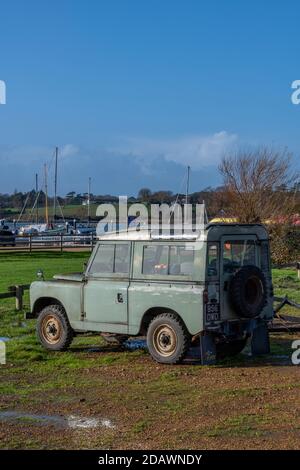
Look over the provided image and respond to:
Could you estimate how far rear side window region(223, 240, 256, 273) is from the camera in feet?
34.0

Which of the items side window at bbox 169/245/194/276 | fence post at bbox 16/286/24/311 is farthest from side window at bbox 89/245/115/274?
fence post at bbox 16/286/24/311

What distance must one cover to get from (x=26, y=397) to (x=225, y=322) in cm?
314

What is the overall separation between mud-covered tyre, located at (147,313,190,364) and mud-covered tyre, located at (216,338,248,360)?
1.22 meters

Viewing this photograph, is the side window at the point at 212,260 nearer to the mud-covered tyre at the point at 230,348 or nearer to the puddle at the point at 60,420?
the mud-covered tyre at the point at 230,348

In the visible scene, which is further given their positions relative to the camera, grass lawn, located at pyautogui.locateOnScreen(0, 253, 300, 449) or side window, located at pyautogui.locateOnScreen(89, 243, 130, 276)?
side window, located at pyautogui.locateOnScreen(89, 243, 130, 276)

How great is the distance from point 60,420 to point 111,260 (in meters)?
3.94

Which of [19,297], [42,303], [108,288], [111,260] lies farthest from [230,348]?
[19,297]

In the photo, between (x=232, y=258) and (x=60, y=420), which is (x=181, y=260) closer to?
(x=232, y=258)

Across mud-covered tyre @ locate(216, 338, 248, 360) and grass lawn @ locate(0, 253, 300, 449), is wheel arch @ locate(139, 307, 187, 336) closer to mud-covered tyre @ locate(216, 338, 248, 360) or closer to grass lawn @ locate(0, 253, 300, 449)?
grass lawn @ locate(0, 253, 300, 449)

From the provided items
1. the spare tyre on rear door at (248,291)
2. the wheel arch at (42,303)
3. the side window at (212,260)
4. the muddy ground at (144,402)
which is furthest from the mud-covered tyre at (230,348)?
the wheel arch at (42,303)

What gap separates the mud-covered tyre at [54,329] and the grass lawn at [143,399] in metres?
0.17

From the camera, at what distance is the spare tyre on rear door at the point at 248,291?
10148 millimetres

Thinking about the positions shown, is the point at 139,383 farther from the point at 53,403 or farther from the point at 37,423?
the point at 37,423
